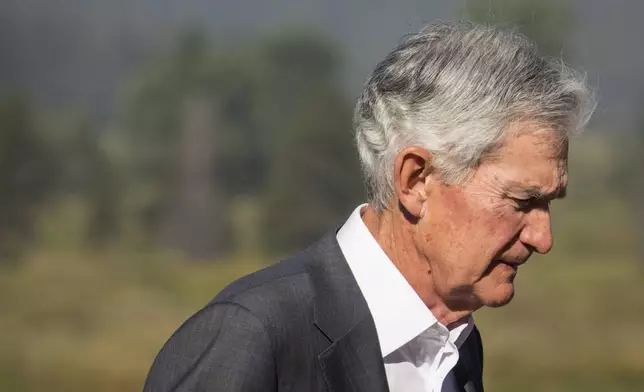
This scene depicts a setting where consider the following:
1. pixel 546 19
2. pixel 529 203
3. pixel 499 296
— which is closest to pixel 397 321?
pixel 499 296

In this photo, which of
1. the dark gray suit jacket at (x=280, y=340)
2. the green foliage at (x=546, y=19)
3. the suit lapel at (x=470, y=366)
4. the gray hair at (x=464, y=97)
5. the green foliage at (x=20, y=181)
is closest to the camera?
the dark gray suit jacket at (x=280, y=340)

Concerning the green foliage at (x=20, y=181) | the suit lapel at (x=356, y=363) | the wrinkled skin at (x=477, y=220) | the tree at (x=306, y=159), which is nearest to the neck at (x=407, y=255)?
the wrinkled skin at (x=477, y=220)

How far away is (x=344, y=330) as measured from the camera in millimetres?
1528

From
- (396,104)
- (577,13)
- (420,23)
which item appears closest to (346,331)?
(396,104)

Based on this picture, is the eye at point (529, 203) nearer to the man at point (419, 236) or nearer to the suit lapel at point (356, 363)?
the man at point (419, 236)

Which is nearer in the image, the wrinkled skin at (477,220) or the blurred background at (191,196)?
the wrinkled skin at (477,220)

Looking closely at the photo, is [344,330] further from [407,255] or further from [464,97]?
[464,97]

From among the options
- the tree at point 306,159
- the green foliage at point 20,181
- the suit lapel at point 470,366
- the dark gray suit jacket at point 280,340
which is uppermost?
the green foliage at point 20,181

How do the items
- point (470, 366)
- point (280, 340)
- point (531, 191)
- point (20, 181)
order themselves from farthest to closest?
point (20, 181) → point (470, 366) → point (531, 191) → point (280, 340)

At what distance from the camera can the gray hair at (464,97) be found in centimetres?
152

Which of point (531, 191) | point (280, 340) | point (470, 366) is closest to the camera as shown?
point (280, 340)

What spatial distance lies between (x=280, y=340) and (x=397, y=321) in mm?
231

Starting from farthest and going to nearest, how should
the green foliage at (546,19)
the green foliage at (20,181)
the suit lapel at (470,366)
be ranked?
1. the green foliage at (20,181)
2. the green foliage at (546,19)
3. the suit lapel at (470,366)

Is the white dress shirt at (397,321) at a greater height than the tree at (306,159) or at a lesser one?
lesser
